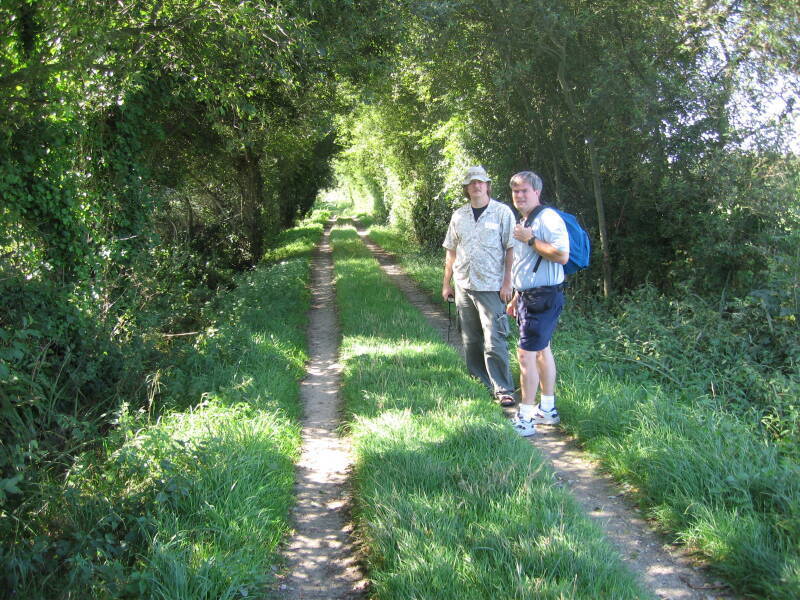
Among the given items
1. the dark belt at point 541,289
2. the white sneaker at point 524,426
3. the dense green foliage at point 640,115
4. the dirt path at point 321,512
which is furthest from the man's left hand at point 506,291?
the dense green foliage at point 640,115

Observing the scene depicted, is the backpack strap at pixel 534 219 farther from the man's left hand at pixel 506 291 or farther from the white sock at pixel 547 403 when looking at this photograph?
the white sock at pixel 547 403

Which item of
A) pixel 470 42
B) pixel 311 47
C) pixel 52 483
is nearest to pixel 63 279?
pixel 52 483

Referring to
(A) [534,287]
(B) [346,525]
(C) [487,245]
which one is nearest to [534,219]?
(A) [534,287]

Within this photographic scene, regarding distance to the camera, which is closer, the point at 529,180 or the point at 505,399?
the point at 529,180

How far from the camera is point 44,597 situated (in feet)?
10.2

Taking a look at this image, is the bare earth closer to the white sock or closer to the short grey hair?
the white sock

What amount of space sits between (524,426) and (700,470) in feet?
4.88

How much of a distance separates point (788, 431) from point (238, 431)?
4.36 metres

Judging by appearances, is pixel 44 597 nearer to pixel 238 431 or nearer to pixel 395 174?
pixel 238 431

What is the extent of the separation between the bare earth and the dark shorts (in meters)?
0.80

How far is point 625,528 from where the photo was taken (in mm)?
3602

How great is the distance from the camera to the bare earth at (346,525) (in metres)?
3.12

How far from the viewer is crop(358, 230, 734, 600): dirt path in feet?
9.84

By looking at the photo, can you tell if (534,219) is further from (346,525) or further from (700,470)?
(346,525)
